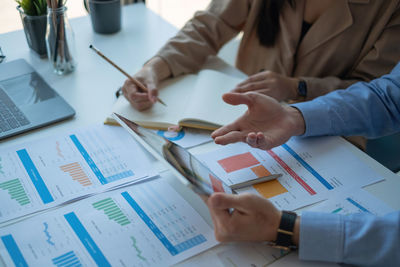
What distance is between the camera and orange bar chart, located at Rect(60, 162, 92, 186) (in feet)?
2.75

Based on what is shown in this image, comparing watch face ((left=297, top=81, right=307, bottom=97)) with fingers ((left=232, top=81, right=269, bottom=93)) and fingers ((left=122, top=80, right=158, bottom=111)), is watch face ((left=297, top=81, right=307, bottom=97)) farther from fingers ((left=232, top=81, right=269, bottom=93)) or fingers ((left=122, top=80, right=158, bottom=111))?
fingers ((left=122, top=80, right=158, bottom=111))

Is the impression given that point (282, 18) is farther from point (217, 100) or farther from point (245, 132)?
point (245, 132)

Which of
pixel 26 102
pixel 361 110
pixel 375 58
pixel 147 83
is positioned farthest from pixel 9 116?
pixel 375 58

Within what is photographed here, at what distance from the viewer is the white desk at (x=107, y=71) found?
0.85 meters

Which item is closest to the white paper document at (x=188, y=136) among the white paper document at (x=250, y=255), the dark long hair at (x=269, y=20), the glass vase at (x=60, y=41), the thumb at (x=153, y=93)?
the thumb at (x=153, y=93)

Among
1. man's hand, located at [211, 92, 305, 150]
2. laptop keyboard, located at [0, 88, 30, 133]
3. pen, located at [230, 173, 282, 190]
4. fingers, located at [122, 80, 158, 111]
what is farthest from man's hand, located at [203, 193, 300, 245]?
laptop keyboard, located at [0, 88, 30, 133]

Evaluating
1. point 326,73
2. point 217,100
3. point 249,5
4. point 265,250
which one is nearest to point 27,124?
point 217,100

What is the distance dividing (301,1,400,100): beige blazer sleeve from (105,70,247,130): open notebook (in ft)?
0.87

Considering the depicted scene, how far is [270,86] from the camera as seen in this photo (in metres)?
1.15

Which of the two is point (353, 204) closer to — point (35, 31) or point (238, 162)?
point (238, 162)

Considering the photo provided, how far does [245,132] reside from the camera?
Answer: 3.14 ft

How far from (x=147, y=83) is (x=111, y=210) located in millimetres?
469

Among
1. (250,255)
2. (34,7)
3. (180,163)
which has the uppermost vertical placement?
(34,7)

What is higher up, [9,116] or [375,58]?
→ [375,58]
